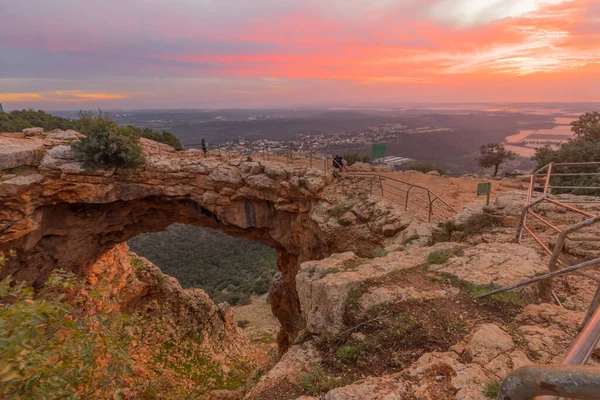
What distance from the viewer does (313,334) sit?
5.50m

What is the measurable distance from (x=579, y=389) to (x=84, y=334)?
5137 millimetres

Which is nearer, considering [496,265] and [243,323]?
[496,265]

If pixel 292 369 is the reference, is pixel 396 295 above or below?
above

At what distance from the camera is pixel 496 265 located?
5.96 metres

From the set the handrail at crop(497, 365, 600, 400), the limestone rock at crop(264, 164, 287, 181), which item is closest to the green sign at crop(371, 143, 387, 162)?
the limestone rock at crop(264, 164, 287, 181)

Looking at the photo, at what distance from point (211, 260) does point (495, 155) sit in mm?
34404

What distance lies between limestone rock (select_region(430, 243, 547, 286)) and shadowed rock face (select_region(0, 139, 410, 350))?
4.95 metres

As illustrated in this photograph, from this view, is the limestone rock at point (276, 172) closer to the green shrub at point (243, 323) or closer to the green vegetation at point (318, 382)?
the green vegetation at point (318, 382)

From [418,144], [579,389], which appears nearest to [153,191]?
[579,389]

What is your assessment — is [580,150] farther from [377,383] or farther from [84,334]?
[84,334]

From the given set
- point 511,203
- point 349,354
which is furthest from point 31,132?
point 511,203

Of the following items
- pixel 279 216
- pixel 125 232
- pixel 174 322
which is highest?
pixel 279 216

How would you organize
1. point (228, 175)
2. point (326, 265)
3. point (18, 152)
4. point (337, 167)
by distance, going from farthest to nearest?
point (337, 167)
point (228, 175)
point (18, 152)
point (326, 265)

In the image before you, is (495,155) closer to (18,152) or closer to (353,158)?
(353,158)
